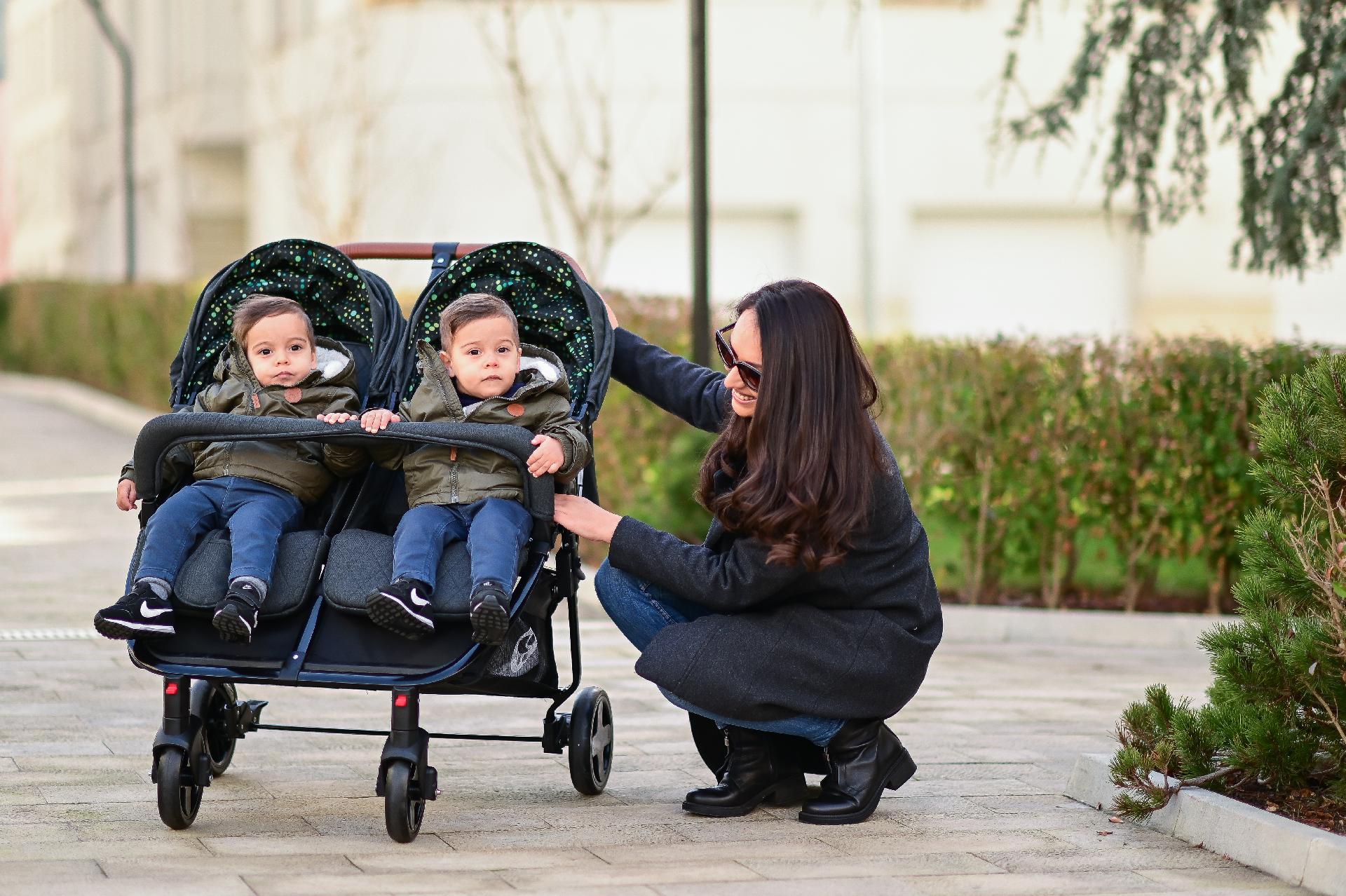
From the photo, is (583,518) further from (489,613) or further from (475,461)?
(489,613)

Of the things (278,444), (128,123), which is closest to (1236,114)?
(278,444)

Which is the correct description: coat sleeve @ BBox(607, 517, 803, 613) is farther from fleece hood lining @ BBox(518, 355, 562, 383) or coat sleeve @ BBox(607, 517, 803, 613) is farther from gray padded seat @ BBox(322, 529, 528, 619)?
fleece hood lining @ BBox(518, 355, 562, 383)

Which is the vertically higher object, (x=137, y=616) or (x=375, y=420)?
(x=375, y=420)

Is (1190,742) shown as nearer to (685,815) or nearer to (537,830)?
(685,815)

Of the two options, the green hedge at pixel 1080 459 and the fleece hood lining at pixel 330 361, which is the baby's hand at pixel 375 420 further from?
the green hedge at pixel 1080 459

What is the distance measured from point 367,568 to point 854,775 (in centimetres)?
136

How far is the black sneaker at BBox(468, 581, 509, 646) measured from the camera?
4535mm

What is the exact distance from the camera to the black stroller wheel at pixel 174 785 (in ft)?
15.5

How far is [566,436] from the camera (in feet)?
16.2

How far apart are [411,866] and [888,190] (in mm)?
21422

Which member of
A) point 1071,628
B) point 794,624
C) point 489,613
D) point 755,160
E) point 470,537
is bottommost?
point 1071,628

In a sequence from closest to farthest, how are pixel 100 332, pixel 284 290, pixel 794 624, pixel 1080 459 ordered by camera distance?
pixel 794 624, pixel 284 290, pixel 1080 459, pixel 100 332

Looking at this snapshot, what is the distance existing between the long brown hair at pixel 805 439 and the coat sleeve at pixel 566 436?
35cm

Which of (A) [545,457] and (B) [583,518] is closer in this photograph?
(A) [545,457]
